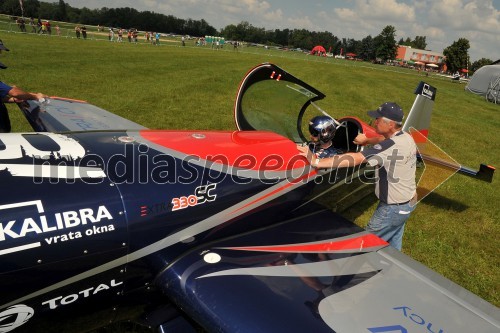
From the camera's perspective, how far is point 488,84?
29.8 meters

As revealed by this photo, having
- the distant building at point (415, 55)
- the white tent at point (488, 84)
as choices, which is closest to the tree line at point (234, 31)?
the distant building at point (415, 55)

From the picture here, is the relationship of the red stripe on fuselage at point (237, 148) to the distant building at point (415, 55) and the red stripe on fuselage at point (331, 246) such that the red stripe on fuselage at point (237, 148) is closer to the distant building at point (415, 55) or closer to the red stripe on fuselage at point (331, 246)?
the red stripe on fuselage at point (331, 246)

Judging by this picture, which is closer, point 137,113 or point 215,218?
point 215,218

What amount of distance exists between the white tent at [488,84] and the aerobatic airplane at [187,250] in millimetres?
31262

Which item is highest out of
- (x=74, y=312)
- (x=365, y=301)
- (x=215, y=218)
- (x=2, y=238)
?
(x=2, y=238)

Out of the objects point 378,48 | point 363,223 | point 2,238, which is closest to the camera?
point 2,238

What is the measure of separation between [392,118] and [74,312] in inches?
132

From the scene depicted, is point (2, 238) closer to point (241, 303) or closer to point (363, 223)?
point (241, 303)

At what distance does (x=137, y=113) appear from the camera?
10.2 meters

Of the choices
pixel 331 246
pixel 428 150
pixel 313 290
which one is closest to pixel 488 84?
pixel 428 150

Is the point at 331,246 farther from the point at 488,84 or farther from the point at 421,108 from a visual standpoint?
the point at 488,84

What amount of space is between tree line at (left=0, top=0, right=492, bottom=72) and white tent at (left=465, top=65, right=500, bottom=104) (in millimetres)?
68254

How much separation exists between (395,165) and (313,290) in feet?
6.05

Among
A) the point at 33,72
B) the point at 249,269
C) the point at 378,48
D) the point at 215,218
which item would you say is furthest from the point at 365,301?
the point at 378,48
